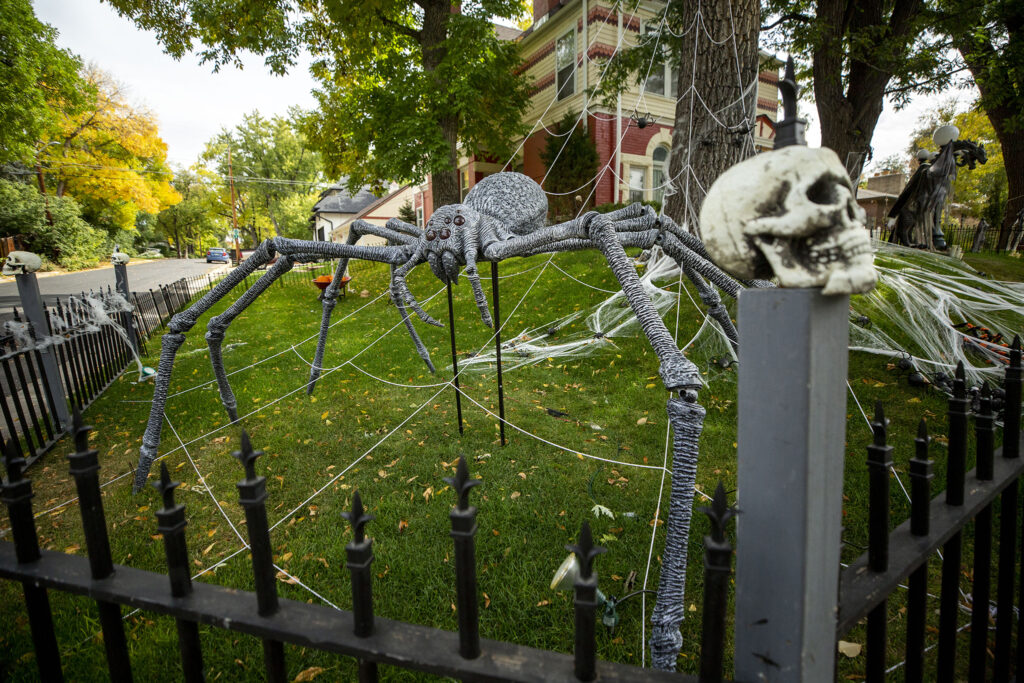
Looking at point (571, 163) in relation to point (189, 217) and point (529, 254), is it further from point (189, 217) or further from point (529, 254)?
point (189, 217)

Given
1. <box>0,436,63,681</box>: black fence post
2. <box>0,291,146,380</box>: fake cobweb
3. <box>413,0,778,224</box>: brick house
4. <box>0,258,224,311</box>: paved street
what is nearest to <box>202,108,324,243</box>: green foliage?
<box>0,258,224,311</box>: paved street

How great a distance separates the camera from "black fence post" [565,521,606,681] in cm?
85

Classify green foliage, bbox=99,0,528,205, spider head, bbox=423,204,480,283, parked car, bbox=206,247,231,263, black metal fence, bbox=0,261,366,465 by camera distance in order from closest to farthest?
spider head, bbox=423,204,480,283, black metal fence, bbox=0,261,366,465, green foliage, bbox=99,0,528,205, parked car, bbox=206,247,231,263

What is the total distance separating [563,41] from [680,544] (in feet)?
65.2

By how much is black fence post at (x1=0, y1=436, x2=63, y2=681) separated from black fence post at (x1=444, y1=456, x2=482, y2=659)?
1.01m

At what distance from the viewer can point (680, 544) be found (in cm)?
150

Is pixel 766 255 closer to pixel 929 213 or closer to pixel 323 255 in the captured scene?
pixel 323 255

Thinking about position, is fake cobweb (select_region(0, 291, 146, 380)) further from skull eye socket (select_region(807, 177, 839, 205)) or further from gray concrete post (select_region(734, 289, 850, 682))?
skull eye socket (select_region(807, 177, 839, 205))

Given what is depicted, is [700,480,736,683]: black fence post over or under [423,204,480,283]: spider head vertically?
under

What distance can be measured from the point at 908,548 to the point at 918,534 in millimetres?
68

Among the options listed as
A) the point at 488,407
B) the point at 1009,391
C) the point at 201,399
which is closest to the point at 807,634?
the point at 1009,391

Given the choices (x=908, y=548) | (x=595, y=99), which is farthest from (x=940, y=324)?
(x=595, y=99)

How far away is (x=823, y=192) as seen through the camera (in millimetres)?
819

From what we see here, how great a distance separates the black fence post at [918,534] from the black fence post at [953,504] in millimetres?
107
